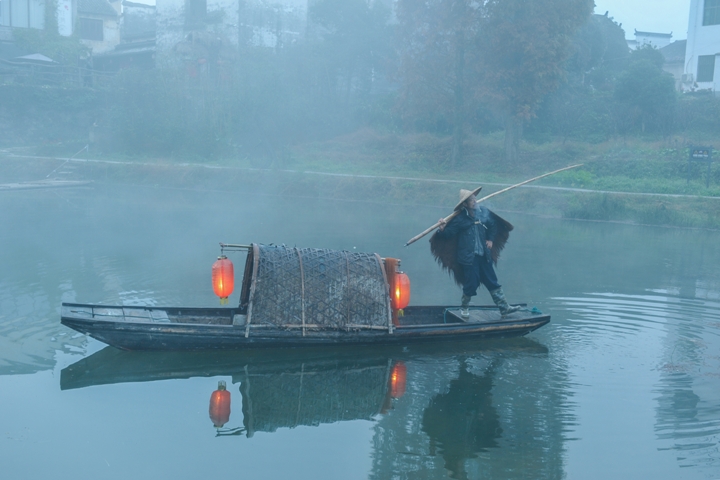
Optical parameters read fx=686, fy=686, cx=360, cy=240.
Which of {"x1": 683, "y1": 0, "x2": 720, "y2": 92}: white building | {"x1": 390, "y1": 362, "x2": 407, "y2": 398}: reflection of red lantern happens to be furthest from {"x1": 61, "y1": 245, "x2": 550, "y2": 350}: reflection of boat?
{"x1": 683, "y1": 0, "x2": 720, "y2": 92}: white building

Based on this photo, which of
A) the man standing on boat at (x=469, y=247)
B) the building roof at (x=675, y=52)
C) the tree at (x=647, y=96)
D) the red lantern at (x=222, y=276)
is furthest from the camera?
the building roof at (x=675, y=52)

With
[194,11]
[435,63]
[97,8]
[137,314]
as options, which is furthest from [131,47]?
[137,314]

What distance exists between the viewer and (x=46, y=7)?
39.4m

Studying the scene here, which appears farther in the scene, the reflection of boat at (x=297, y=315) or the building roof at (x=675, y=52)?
the building roof at (x=675, y=52)

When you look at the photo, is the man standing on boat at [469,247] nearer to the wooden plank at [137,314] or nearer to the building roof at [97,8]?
the wooden plank at [137,314]

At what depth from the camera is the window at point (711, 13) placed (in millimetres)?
28938

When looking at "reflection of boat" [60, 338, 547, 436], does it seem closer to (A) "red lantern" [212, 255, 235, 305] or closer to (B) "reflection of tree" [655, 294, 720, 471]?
(A) "red lantern" [212, 255, 235, 305]

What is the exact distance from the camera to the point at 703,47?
1180 inches

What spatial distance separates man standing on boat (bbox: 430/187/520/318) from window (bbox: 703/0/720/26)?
25372 mm

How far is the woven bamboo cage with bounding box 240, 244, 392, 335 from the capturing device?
320 inches

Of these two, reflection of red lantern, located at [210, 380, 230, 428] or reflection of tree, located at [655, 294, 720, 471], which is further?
reflection of red lantern, located at [210, 380, 230, 428]

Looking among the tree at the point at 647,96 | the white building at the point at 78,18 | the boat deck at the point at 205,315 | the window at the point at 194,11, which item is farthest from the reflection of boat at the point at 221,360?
the white building at the point at 78,18

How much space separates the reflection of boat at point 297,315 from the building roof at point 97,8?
1542 inches

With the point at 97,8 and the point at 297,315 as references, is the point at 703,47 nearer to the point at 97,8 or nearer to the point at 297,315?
the point at 297,315
